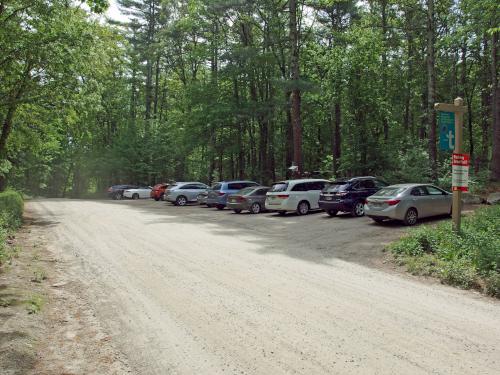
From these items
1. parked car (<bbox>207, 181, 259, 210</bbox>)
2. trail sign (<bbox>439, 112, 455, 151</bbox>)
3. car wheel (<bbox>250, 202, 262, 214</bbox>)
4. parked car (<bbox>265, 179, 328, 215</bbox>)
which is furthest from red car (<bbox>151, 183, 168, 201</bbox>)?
trail sign (<bbox>439, 112, 455, 151</bbox>)

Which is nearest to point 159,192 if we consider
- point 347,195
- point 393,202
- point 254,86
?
point 254,86

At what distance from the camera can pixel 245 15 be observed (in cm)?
3142

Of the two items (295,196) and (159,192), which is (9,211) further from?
(159,192)

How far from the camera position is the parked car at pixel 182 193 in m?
29.6

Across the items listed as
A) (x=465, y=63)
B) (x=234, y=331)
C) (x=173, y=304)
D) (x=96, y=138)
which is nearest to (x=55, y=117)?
(x=173, y=304)

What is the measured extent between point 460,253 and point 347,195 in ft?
27.3

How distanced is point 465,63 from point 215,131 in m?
20.7

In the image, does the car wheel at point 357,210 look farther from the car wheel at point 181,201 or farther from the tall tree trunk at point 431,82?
the car wheel at point 181,201

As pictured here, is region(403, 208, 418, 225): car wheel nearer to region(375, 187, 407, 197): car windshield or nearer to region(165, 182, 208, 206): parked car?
region(375, 187, 407, 197): car windshield

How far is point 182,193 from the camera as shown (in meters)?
29.7

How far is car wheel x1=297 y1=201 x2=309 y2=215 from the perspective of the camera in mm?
19031

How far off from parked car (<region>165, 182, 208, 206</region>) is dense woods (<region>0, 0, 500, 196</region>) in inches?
217

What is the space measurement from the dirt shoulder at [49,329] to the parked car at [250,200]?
13.1m

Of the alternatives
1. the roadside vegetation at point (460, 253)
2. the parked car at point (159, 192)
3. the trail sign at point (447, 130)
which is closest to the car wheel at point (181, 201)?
the parked car at point (159, 192)
